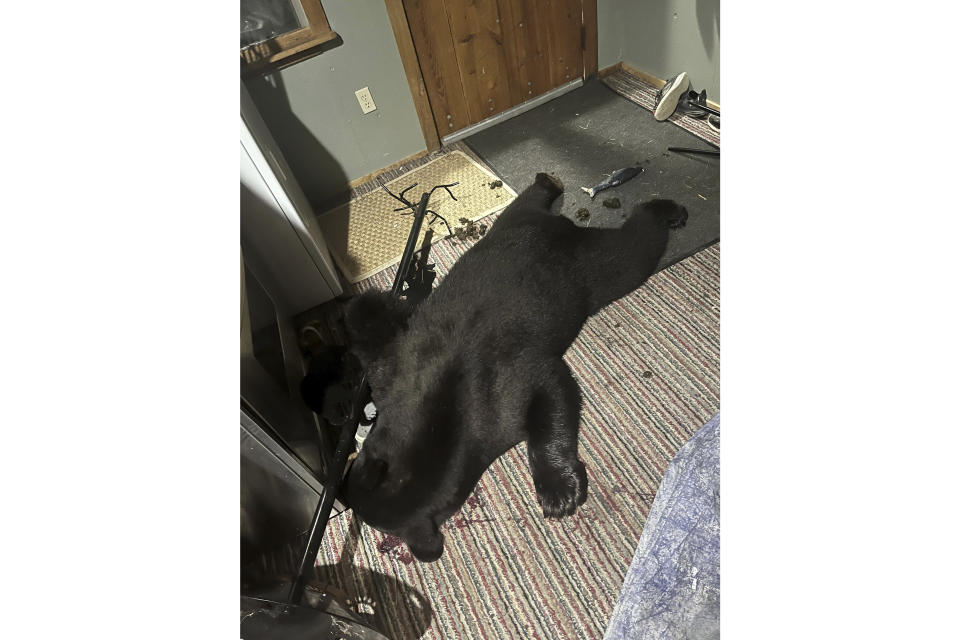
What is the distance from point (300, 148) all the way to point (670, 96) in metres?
1.50

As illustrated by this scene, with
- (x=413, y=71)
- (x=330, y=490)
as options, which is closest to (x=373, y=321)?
(x=330, y=490)

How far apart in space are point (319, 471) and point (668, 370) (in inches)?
36.1

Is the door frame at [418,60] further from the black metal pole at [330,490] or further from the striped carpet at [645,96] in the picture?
the black metal pole at [330,490]

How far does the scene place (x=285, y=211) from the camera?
4.53 ft

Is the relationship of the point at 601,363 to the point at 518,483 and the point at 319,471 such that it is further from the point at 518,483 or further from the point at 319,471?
the point at 319,471

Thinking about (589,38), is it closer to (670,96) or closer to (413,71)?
(670,96)

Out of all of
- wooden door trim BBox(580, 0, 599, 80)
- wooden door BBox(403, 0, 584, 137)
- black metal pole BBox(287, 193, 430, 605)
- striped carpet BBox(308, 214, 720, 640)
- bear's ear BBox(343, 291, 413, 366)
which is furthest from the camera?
wooden door trim BBox(580, 0, 599, 80)

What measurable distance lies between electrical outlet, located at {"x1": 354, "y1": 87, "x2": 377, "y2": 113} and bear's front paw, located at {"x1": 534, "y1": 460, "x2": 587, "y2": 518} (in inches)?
62.1

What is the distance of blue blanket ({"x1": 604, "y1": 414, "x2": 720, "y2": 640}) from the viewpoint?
64 cm

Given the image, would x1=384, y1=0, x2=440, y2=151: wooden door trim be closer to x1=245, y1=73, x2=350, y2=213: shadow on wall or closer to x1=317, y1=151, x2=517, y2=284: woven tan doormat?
x1=317, y1=151, x2=517, y2=284: woven tan doormat

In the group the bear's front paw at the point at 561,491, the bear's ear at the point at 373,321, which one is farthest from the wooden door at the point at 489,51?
the bear's front paw at the point at 561,491

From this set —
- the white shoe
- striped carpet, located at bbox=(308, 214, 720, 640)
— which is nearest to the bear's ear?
striped carpet, located at bbox=(308, 214, 720, 640)

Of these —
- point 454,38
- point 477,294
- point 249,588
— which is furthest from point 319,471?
point 454,38

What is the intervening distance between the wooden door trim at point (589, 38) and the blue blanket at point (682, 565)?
6.76 ft
